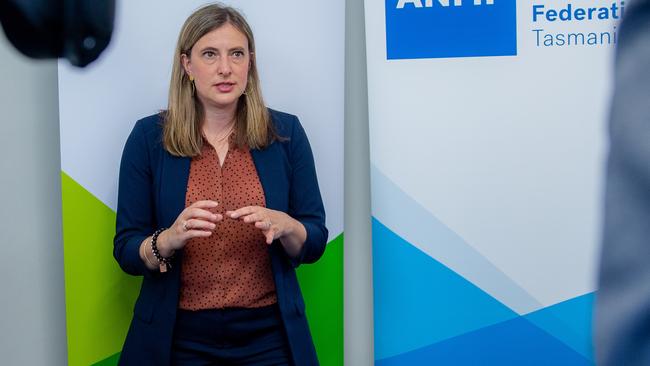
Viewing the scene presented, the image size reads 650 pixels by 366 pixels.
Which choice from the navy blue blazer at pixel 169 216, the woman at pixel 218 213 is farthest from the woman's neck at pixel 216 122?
the navy blue blazer at pixel 169 216

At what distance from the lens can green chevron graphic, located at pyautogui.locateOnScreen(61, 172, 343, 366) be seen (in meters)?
2.50

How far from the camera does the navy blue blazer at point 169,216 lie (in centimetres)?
217

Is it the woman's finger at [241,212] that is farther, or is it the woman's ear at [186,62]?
the woman's ear at [186,62]

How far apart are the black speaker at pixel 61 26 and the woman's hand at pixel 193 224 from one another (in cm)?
83

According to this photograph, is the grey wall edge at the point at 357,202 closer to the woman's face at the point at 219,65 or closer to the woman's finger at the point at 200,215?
the woman's face at the point at 219,65

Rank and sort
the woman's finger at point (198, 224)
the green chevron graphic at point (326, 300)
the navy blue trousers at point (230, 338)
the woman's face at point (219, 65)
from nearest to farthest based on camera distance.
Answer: the woman's finger at point (198, 224) < the navy blue trousers at point (230, 338) < the woman's face at point (219, 65) < the green chevron graphic at point (326, 300)

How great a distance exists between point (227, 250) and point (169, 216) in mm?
200

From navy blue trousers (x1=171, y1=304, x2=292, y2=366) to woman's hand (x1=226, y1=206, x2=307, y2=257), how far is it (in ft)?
0.65

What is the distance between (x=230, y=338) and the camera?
212 centimetres

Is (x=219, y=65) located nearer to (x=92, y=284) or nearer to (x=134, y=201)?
(x=134, y=201)

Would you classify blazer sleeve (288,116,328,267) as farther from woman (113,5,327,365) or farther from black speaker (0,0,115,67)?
black speaker (0,0,115,67)

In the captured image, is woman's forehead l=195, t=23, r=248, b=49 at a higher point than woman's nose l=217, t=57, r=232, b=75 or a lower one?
higher

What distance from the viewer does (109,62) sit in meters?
2.53

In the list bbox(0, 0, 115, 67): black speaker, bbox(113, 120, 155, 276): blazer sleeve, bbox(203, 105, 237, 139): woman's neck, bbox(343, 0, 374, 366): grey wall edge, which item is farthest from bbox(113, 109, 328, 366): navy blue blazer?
bbox(0, 0, 115, 67): black speaker
